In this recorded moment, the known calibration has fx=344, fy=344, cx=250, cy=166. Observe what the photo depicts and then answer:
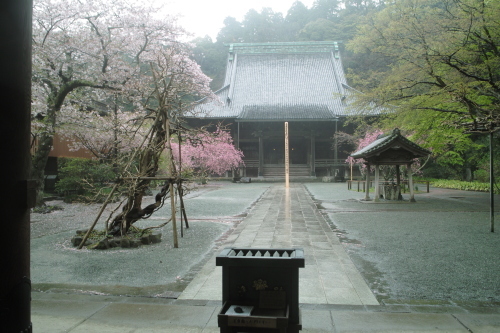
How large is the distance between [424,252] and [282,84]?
29346 millimetres

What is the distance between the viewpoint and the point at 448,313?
320 centimetres

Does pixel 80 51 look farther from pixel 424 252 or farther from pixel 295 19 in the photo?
pixel 295 19

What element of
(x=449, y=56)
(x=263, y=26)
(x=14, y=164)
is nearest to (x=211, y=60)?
(x=263, y=26)

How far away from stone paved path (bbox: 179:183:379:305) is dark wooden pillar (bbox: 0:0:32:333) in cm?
222

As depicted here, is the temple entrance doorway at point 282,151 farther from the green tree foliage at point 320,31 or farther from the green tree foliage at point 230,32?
the green tree foliage at point 230,32

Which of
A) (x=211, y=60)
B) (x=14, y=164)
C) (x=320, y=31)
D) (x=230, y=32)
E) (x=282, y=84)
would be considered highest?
(x=230, y=32)

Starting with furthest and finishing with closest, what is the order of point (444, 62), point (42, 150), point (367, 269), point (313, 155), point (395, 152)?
point (313, 155) → point (395, 152) → point (42, 150) → point (444, 62) → point (367, 269)

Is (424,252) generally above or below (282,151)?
below

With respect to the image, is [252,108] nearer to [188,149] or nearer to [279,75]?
[279,75]

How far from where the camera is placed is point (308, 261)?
4.96 metres

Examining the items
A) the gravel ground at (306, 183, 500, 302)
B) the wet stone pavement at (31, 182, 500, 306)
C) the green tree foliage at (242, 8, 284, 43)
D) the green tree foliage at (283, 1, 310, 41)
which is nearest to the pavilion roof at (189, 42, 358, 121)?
the green tree foliage at (242, 8, 284, 43)

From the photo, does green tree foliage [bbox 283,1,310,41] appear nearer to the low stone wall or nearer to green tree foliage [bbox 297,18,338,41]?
green tree foliage [bbox 297,18,338,41]

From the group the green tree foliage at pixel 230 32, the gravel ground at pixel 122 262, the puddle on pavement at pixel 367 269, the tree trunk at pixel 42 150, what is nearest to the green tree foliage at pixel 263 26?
the green tree foliage at pixel 230 32

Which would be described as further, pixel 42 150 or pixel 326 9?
pixel 326 9
